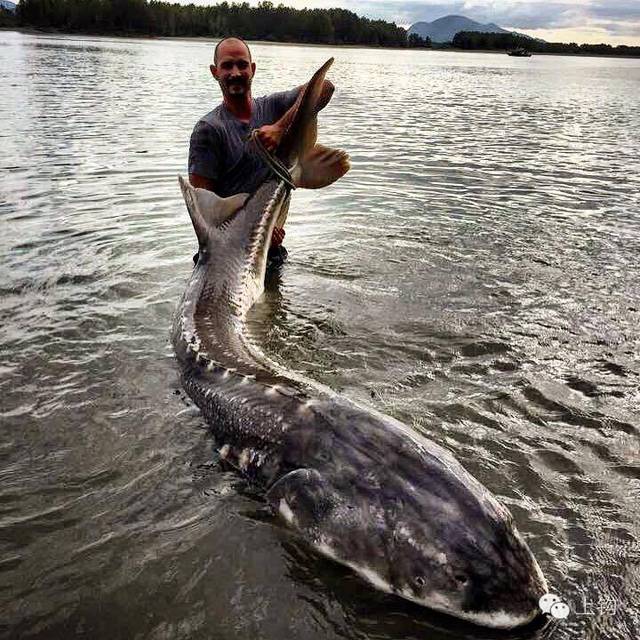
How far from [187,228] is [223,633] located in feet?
20.4

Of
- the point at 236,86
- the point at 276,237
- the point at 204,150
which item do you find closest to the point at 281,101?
the point at 236,86

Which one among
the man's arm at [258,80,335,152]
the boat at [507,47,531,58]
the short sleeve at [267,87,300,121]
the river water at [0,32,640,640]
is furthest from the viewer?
the boat at [507,47,531,58]

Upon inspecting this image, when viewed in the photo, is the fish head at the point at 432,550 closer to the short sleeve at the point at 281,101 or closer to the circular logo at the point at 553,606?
the circular logo at the point at 553,606

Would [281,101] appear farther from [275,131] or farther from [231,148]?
[275,131]

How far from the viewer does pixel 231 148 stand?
19.3 feet

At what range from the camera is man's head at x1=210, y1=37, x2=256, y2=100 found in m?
5.69

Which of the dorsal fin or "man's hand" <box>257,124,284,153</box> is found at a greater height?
"man's hand" <box>257,124,284,153</box>

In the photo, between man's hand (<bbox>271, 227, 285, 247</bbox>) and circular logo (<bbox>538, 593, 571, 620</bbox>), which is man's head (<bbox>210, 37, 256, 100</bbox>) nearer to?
man's hand (<bbox>271, 227, 285, 247</bbox>)

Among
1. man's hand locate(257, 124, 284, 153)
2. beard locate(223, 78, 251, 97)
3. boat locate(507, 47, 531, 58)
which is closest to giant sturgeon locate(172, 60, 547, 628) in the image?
man's hand locate(257, 124, 284, 153)

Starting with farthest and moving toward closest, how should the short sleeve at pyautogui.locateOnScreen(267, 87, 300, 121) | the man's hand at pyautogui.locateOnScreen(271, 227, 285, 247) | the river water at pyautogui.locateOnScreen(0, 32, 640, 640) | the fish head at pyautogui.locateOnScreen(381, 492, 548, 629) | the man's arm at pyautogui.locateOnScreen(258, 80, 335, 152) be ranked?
the man's hand at pyautogui.locateOnScreen(271, 227, 285, 247) → the short sleeve at pyautogui.locateOnScreen(267, 87, 300, 121) → the man's arm at pyautogui.locateOnScreen(258, 80, 335, 152) → the river water at pyautogui.locateOnScreen(0, 32, 640, 640) → the fish head at pyautogui.locateOnScreen(381, 492, 548, 629)

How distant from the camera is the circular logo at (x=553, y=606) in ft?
7.46

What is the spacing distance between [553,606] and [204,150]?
15.6 ft

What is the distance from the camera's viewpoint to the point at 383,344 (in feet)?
15.5

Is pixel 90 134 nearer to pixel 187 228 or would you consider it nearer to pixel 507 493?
pixel 187 228
